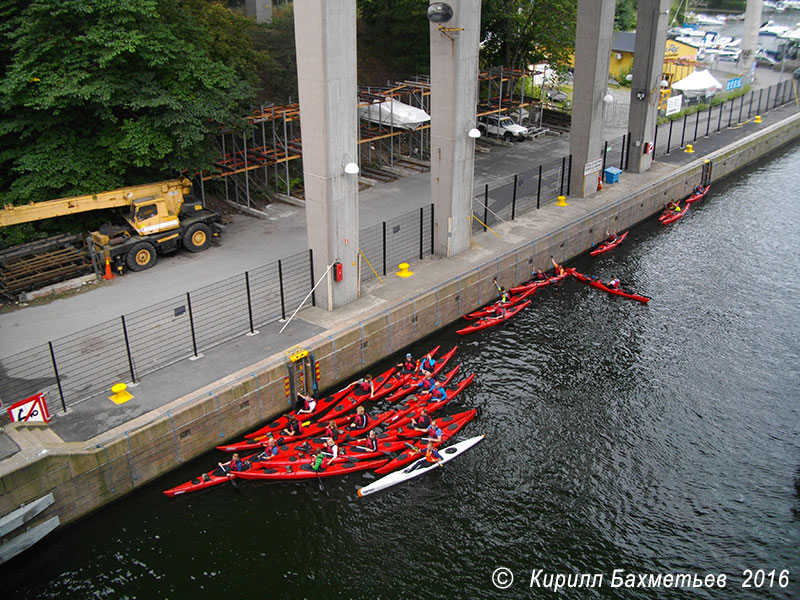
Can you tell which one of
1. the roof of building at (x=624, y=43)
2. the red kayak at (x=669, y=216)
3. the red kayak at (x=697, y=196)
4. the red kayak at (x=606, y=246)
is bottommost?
the red kayak at (x=606, y=246)

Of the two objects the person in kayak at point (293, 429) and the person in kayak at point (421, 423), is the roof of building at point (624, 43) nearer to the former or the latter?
the person in kayak at point (421, 423)

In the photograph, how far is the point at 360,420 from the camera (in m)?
20.0

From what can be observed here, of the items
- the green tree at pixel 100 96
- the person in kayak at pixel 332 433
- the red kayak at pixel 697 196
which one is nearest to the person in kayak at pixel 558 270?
the red kayak at pixel 697 196

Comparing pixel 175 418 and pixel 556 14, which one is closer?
pixel 175 418

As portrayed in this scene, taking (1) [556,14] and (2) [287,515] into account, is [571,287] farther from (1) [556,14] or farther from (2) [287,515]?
(1) [556,14]

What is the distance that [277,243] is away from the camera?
28562 millimetres

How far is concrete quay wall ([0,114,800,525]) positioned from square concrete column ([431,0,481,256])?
52.2 inches

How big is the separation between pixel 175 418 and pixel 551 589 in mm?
9936

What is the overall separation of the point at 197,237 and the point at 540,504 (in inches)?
669

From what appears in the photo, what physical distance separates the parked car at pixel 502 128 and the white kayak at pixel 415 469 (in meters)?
29.0

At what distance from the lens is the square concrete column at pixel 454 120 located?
986 inches

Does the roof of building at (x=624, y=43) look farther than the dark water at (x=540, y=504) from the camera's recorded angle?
Yes

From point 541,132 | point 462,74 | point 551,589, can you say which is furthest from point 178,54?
point 541,132

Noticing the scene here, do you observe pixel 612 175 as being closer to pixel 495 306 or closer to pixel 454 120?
pixel 454 120
